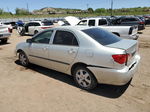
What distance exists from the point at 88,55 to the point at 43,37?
6.51ft

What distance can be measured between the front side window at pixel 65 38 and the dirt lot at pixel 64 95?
3.88 feet

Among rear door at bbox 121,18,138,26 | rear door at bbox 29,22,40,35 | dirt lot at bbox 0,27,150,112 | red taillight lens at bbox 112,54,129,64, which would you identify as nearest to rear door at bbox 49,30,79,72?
dirt lot at bbox 0,27,150,112

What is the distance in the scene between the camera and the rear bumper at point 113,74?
319cm

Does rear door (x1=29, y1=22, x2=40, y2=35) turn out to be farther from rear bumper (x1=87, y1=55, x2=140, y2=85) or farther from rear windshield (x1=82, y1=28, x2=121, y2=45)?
rear bumper (x1=87, y1=55, x2=140, y2=85)

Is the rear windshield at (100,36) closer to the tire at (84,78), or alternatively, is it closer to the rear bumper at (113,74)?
the rear bumper at (113,74)

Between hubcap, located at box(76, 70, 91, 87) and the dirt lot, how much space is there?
20cm

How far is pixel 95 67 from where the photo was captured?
11.2 ft

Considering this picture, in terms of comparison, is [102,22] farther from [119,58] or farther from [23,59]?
[119,58]

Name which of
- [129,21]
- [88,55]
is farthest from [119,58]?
[129,21]

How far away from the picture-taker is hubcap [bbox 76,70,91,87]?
12.1 ft

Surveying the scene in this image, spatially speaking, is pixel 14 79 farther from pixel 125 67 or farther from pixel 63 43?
pixel 125 67

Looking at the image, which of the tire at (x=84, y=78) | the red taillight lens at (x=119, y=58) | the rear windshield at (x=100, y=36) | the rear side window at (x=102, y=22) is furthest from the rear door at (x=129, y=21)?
the red taillight lens at (x=119, y=58)

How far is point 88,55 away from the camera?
137 inches

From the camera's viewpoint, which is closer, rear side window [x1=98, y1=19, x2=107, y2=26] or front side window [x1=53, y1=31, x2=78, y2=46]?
front side window [x1=53, y1=31, x2=78, y2=46]
